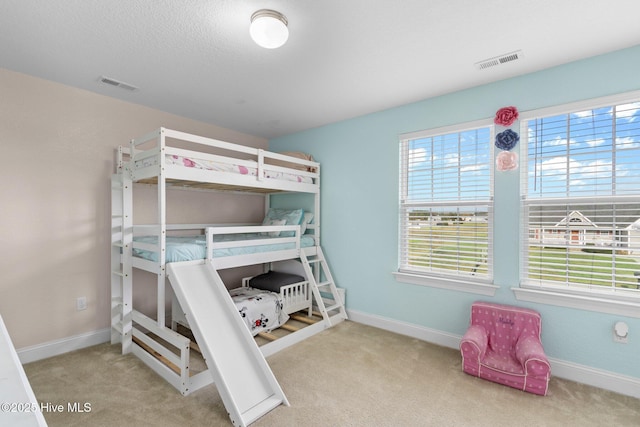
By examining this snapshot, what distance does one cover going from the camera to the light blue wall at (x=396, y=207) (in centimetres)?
222

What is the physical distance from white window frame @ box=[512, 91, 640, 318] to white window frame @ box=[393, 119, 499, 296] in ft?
0.76

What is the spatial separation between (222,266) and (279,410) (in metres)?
1.24

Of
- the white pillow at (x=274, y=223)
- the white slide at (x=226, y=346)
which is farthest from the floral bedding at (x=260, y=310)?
the white pillow at (x=274, y=223)

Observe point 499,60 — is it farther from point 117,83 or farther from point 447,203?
point 117,83

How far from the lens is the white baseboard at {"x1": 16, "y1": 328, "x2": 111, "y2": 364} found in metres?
2.49

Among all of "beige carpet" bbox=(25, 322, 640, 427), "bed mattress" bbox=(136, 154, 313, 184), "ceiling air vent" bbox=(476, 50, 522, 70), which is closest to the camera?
"beige carpet" bbox=(25, 322, 640, 427)

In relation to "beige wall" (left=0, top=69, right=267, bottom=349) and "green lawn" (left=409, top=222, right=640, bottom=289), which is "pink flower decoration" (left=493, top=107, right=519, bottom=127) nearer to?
"green lawn" (left=409, top=222, right=640, bottom=289)

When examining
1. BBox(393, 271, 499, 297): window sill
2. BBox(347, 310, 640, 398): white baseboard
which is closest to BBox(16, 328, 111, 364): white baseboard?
BBox(393, 271, 499, 297): window sill

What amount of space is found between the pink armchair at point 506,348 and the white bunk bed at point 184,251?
1.47 m

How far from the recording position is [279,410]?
194cm

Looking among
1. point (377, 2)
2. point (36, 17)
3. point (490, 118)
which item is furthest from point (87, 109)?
point (490, 118)

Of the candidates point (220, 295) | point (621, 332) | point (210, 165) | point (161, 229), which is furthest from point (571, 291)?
point (161, 229)

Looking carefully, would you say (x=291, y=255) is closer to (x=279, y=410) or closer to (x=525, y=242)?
(x=279, y=410)

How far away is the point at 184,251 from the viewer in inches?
97.3
